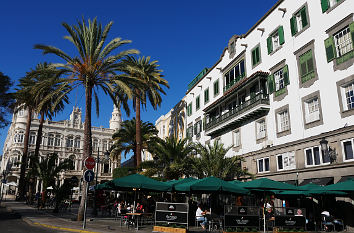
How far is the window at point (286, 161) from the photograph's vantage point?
→ 21167 mm

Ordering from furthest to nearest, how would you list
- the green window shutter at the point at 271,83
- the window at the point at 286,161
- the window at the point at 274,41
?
the green window shutter at the point at 271,83 < the window at the point at 274,41 < the window at the point at 286,161

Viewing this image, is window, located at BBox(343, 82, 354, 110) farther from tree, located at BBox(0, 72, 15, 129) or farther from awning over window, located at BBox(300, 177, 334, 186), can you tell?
tree, located at BBox(0, 72, 15, 129)

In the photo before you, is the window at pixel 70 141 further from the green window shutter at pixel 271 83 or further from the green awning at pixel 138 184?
the green awning at pixel 138 184

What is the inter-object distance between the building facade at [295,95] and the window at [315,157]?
6cm

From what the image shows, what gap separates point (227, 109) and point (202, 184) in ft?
58.5

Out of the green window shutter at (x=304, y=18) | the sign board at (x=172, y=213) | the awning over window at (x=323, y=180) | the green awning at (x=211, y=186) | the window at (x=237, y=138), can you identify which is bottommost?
the sign board at (x=172, y=213)

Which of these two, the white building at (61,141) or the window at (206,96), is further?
the white building at (61,141)

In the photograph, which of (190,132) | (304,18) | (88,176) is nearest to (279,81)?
(304,18)

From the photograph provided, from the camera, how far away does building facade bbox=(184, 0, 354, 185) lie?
58.1ft

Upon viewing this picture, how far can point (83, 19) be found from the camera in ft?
66.1

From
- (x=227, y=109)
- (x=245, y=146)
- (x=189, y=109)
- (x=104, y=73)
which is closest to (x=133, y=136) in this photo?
(x=189, y=109)

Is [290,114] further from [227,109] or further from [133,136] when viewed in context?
[133,136]

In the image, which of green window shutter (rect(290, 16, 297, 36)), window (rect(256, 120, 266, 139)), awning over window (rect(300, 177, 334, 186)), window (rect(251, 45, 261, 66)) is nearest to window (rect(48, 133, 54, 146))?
window (rect(251, 45, 261, 66))

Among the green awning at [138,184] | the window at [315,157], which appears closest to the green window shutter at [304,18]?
the window at [315,157]
